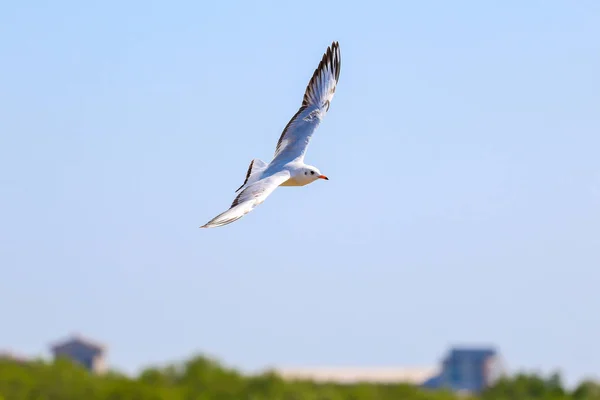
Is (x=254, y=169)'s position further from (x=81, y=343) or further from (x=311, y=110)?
(x=81, y=343)

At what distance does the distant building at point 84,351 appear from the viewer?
401 feet

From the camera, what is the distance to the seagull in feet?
53.1

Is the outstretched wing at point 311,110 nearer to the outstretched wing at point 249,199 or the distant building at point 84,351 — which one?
the outstretched wing at point 249,199

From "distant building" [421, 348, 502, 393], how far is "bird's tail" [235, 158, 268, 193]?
341 feet

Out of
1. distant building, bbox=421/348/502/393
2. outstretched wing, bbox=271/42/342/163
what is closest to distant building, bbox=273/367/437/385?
distant building, bbox=421/348/502/393

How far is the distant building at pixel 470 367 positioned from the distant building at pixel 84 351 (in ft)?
89.4

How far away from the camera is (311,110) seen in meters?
20.7

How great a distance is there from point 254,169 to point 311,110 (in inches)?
107

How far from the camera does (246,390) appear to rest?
67750mm

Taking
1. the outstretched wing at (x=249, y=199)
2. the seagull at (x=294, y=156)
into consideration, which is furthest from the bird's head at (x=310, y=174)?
the outstretched wing at (x=249, y=199)

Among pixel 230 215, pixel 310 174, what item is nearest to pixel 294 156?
pixel 310 174

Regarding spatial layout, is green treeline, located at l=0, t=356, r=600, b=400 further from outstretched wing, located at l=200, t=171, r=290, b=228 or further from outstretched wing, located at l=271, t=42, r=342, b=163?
outstretched wing, located at l=200, t=171, r=290, b=228

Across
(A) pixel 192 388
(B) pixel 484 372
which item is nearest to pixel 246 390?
(A) pixel 192 388

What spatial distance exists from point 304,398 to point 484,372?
6424 centimetres
